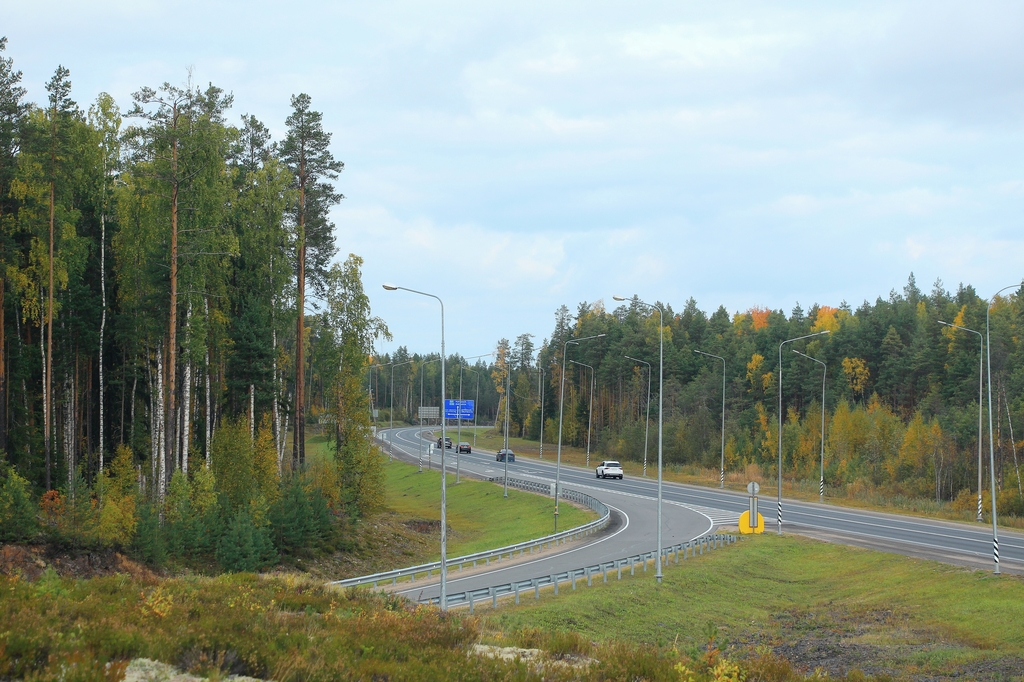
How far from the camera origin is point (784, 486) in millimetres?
66875

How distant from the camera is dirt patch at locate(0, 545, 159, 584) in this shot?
87.1 feet

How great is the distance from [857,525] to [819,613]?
19.0 meters

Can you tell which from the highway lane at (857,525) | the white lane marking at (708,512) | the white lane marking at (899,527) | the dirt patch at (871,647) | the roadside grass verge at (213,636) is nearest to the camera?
the roadside grass verge at (213,636)

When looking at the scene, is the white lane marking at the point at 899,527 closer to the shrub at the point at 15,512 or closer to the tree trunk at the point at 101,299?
the tree trunk at the point at 101,299

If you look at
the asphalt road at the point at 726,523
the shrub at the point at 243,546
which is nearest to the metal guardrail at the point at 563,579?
the asphalt road at the point at 726,523

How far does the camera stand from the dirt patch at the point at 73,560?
87.1 ft

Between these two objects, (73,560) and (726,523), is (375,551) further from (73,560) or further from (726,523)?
(726,523)

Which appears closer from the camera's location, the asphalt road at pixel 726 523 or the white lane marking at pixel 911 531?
the asphalt road at pixel 726 523

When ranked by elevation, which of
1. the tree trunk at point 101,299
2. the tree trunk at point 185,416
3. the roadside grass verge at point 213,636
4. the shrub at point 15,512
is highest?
the tree trunk at point 101,299

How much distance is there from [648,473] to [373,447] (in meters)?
43.0

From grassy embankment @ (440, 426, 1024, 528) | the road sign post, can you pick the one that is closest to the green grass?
the road sign post

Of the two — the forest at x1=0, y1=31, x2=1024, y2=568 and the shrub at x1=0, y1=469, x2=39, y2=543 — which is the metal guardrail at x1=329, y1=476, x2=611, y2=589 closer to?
the forest at x1=0, y1=31, x2=1024, y2=568

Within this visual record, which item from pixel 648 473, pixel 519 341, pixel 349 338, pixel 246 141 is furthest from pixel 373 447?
pixel 519 341

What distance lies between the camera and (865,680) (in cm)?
1385
